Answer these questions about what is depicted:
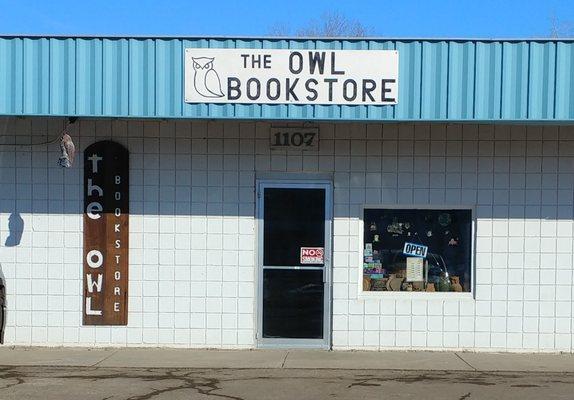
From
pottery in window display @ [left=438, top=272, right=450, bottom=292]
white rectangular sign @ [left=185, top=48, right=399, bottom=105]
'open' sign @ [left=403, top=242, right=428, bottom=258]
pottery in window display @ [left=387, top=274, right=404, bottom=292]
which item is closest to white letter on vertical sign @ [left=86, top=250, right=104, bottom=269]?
white rectangular sign @ [left=185, top=48, right=399, bottom=105]

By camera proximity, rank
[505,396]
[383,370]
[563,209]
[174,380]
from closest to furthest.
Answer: [505,396], [174,380], [383,370], [563,209]

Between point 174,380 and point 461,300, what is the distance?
413cm

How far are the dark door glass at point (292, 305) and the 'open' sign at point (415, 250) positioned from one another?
128 cm

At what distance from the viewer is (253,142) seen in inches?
383

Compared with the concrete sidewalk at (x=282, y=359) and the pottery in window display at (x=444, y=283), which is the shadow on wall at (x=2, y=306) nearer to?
the concrete sidewalk at (x=282, y=359)

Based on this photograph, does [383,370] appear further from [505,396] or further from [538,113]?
[538,113]

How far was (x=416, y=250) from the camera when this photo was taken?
10.0 meters

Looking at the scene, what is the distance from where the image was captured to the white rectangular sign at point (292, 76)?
28.9 ft

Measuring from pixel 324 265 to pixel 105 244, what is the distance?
306 centimetres

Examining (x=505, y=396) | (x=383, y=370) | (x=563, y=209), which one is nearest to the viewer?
(x=505, y=396)

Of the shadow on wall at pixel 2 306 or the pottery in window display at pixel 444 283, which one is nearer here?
the shadow on wall at pixel 2 306

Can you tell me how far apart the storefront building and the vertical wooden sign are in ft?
0.06

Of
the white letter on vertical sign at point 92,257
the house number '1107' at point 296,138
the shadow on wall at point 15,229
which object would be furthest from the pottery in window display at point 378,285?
the shadow on wall at point 15,229

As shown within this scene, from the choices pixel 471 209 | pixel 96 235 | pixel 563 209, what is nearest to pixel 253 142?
pixel 96 235
